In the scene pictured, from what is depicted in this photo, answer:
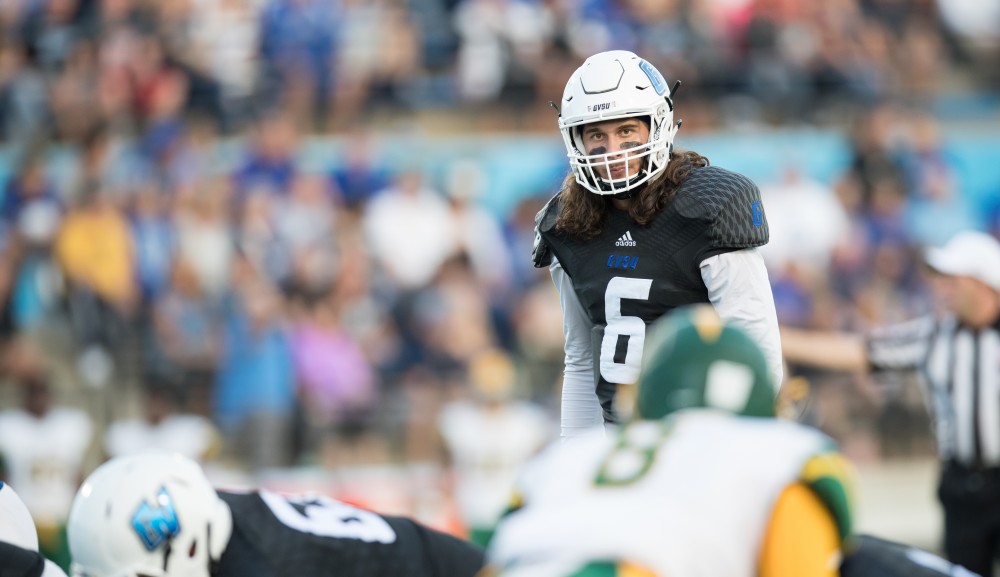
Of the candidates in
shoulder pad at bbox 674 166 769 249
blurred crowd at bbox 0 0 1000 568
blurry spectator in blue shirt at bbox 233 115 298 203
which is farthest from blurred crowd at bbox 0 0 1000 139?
shoulder pad at bbox 674 166 769 249

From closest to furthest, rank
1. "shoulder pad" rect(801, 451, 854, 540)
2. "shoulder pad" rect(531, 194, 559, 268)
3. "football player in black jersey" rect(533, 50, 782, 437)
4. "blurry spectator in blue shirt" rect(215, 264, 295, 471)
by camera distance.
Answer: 1. "shoulder pad" rect(801, 451, 854, 540)
2. "football player in black jersey" rect(533, 50, 782, 437)
3. "shoulder pad" rect(531, 194, 559, 268)
4. "blurry spectator in blue shirt" rect(215, 264, 295, 471)

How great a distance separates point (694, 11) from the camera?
12.4m

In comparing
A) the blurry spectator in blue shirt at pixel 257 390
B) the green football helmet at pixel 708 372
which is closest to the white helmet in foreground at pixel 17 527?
the green football helmet at pixel 708 372

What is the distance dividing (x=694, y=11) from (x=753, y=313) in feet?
28.0

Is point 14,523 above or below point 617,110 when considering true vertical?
below

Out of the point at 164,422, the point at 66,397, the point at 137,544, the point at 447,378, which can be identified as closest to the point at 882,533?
the point at 447,378

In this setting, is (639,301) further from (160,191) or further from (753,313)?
(160,191)

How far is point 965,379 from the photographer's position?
672 centimetres

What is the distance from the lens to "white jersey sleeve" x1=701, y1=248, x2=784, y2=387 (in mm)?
4230

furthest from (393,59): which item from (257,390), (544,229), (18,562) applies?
(18,562)

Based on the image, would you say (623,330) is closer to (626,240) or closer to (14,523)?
(626,240)

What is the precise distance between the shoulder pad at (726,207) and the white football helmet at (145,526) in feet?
5.47

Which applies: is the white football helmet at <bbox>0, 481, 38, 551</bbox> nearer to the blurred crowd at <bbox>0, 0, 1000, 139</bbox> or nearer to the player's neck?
the player's neck

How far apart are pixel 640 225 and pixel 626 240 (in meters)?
0.06
